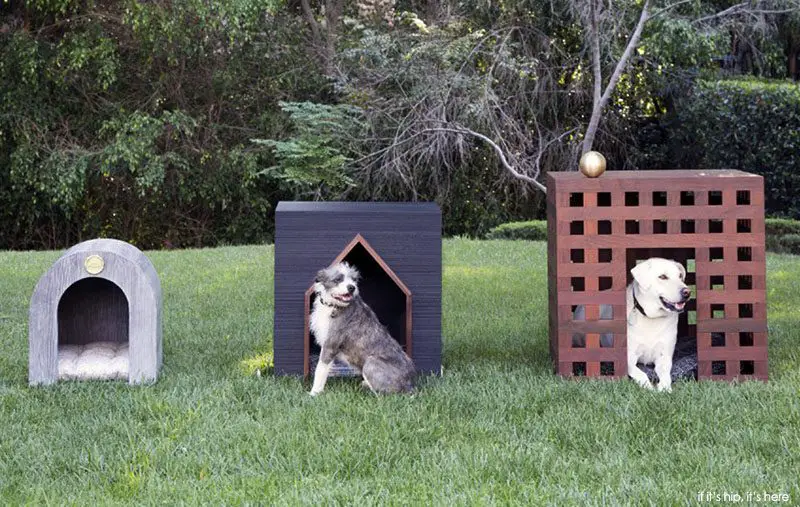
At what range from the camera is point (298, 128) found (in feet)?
41.3

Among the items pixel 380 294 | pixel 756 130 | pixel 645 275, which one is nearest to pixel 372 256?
pixel 380 294

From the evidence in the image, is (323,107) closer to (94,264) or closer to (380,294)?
(380,294)

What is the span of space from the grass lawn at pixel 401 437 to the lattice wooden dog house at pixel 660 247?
0.21 metres

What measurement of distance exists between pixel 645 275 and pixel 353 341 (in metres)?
1.43

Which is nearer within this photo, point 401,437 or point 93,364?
point 401,437

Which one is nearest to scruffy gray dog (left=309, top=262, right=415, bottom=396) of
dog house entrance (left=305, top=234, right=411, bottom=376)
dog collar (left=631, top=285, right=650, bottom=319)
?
dog house entrance (left=305, top=234, right=411, bottom=376)

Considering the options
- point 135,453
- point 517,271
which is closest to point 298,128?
point 517,271

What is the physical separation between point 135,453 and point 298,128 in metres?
9.44

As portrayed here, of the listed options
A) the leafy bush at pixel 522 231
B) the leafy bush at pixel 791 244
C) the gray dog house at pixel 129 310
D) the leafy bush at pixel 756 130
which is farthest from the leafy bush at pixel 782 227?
the gray dog house at pixel 129 310

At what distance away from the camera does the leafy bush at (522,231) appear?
1169 centimetres

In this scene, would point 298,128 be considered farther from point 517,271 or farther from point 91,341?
point 91,341

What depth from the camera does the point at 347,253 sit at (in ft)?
14.9

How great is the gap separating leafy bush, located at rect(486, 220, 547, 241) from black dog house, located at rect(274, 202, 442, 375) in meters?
7.17

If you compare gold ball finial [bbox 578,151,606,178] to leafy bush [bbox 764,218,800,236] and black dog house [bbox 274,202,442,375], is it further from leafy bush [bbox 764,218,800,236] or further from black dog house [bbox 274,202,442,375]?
leafy bush [bbox 764,218,800,236]
